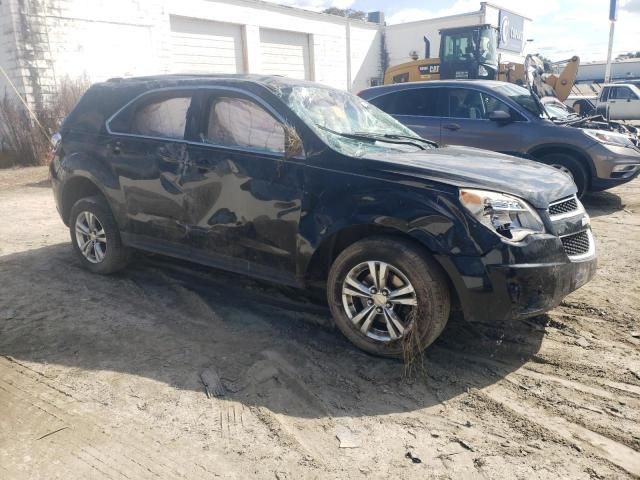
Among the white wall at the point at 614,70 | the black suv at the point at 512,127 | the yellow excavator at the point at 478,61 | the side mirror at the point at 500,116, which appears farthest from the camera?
the white wall at the point at 614,70

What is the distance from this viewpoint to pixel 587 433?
9.49 feet

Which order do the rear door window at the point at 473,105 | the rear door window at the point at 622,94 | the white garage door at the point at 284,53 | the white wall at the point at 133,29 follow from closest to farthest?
the rear door window at the point at 473,105
the white wall at the point at 133,29
the rear door window at the point at 622,94
the white garage door at the point at 284,53

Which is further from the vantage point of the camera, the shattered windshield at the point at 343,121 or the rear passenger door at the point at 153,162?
the rear passenger door at the point at 153,162

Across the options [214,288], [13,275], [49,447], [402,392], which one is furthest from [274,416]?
[13,275]

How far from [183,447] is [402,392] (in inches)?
51.7

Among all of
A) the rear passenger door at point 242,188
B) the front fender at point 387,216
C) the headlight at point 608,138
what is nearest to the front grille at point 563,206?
the front fender at point 387,216

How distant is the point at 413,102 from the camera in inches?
356

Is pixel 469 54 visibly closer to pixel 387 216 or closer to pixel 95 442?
pixel 387 216

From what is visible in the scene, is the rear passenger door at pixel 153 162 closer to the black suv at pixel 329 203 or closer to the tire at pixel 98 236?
the black suv at pixel 329 203

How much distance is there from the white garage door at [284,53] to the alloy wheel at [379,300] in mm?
19726

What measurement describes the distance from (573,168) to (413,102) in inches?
106

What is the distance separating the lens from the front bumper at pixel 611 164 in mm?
7758

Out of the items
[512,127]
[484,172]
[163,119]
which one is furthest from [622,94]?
[163,119]

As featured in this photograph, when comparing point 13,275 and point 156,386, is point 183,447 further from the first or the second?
point 13,275
